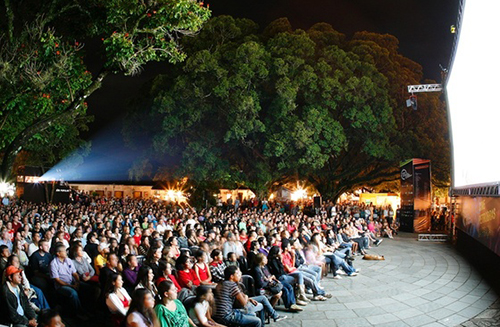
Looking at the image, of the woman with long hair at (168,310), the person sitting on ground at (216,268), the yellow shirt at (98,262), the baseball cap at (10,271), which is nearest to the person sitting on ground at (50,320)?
the woman with long hair at (168,310)

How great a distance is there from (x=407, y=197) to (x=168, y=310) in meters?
16.2

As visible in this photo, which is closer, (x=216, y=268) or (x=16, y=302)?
(x=16, y=302)

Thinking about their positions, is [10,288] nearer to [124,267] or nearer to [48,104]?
[124,267]

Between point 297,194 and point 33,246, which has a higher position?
point 297,194

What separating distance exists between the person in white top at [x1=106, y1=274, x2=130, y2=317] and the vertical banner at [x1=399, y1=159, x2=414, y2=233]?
15691 millimetres

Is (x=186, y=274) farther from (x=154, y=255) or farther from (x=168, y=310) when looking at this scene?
(x=168, y=310)

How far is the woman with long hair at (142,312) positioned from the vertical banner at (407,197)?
1600 cm

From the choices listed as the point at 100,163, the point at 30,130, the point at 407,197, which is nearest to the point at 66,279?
the point at 30,130

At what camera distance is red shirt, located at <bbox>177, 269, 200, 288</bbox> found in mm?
5758

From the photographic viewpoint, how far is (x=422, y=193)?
17328mm

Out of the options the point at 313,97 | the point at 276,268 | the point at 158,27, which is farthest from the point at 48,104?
the point at 313,97

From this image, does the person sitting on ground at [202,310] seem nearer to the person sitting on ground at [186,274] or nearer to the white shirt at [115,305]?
the white shirt at [115,305]

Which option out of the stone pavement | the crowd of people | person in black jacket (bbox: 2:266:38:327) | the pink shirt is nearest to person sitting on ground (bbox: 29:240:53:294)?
the crowd of people

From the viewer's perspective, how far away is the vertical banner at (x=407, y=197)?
17766mm
